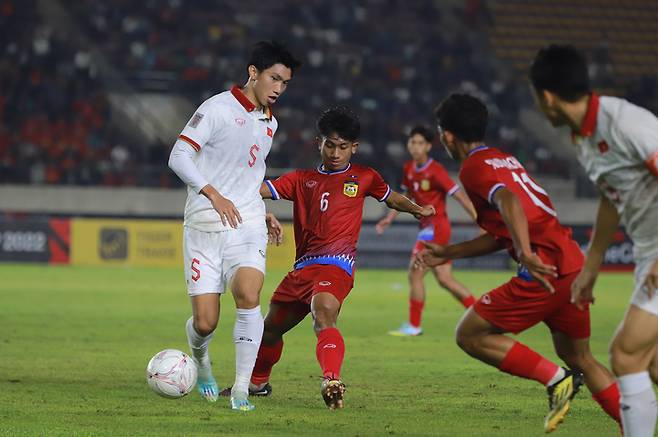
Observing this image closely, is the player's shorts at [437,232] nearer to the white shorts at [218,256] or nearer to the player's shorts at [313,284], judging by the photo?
the player's shorts at [313,284]

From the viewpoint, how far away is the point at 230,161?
316 inches

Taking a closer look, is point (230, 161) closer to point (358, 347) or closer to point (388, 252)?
point (358, 347)

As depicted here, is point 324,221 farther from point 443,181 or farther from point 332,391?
point 443,181

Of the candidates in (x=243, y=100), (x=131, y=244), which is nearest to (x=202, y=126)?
(x=243, y=100)

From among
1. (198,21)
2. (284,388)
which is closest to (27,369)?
(284,388)

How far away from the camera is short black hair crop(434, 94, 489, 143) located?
6695 mm

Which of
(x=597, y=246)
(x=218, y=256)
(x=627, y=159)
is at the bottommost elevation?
(x=218, y=256)

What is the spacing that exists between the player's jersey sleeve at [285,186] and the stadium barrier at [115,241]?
18.1m

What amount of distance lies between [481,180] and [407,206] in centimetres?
216

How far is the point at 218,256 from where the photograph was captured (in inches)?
316

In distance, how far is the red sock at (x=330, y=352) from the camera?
7754 mm

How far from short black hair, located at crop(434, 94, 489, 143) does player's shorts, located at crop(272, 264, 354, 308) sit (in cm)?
193

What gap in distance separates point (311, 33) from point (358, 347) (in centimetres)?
2421

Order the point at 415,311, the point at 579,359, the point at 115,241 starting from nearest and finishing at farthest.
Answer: the point at 579,359 → the point at 415,311 → the point at 115,241
